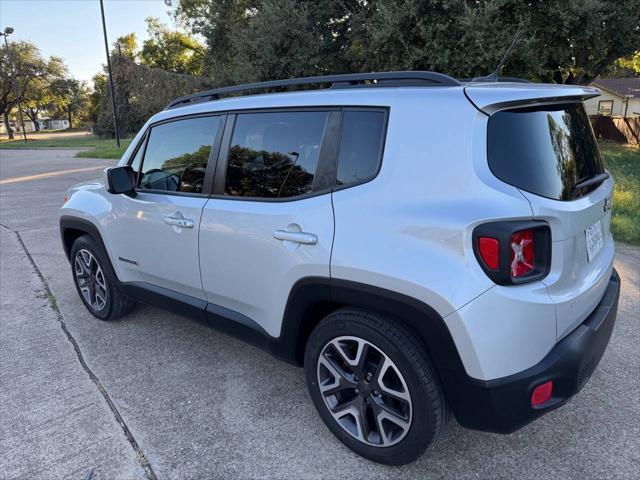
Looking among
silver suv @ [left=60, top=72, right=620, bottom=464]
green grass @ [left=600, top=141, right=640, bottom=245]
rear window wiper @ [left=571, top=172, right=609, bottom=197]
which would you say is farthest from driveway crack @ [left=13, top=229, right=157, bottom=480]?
green grass @ [left=600, top=141, right=640, bottom=245]

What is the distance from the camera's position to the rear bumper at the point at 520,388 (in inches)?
74.3

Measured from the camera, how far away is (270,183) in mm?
2594

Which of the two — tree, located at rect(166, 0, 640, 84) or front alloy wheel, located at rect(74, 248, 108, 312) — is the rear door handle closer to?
front alloy wheel, located at rect(74, 248, 108, 312)

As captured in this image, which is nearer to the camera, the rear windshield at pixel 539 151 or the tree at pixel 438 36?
the rear windshield at pixel 539 151

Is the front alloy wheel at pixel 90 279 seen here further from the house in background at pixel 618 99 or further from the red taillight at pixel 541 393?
the house in background at pixel 618 99

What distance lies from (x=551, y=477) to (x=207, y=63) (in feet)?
80.5

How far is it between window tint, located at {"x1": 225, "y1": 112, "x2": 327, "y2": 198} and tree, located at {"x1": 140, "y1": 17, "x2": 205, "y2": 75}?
156 feet

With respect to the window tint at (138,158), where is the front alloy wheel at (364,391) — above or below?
below

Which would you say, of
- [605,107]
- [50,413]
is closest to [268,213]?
[50,413]

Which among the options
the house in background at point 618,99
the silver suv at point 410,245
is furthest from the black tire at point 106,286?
the house in background at point 618,99

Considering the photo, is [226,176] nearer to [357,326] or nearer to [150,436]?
[357,326]

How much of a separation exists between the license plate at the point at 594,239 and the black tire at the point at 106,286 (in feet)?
10.6

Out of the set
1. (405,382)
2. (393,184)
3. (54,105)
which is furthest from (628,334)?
(54,105)

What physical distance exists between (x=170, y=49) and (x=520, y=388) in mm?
51581
